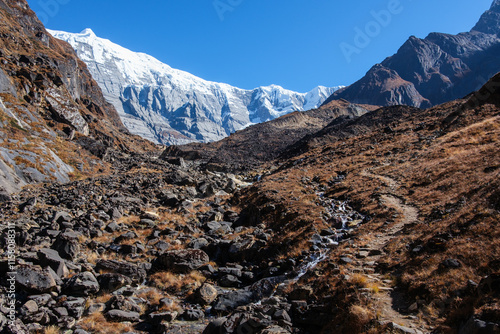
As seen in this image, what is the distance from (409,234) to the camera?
41.1ft

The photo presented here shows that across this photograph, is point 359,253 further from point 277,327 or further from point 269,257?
point 277,327

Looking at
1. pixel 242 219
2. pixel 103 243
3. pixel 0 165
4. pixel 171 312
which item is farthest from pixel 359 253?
pixel 0 165

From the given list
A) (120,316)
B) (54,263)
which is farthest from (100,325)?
(54,263)

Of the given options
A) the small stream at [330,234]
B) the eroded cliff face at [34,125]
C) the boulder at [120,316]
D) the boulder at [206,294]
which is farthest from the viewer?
the eroded cliff face at [34,125]

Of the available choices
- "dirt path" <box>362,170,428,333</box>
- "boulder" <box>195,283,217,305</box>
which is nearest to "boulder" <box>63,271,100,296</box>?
"boulder" <box>195,283,217,305</box>

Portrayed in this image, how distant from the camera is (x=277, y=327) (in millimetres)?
7906

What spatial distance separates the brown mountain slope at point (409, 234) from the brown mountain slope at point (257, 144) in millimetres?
39718

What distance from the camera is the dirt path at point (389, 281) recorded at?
7332 mm

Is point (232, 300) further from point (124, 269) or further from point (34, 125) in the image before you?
point (34, 125)

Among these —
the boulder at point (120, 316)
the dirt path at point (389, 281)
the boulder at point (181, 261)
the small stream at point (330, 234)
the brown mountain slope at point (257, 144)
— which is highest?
the brown mountain slope at point (257, 144)

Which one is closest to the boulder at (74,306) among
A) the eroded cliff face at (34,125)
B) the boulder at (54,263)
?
the boulder at (54,263)

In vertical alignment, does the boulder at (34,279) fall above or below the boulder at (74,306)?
above

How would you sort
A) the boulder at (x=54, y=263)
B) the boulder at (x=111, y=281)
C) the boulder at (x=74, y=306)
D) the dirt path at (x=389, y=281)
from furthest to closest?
the boulder at (x=111, y=281) < the boulder at (x=54, y=263) < the boulder at (x=74, y=306) < the dirt path at (x=389, y=281)

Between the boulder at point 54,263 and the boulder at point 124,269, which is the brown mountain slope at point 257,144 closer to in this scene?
the boulder at point 124,269
